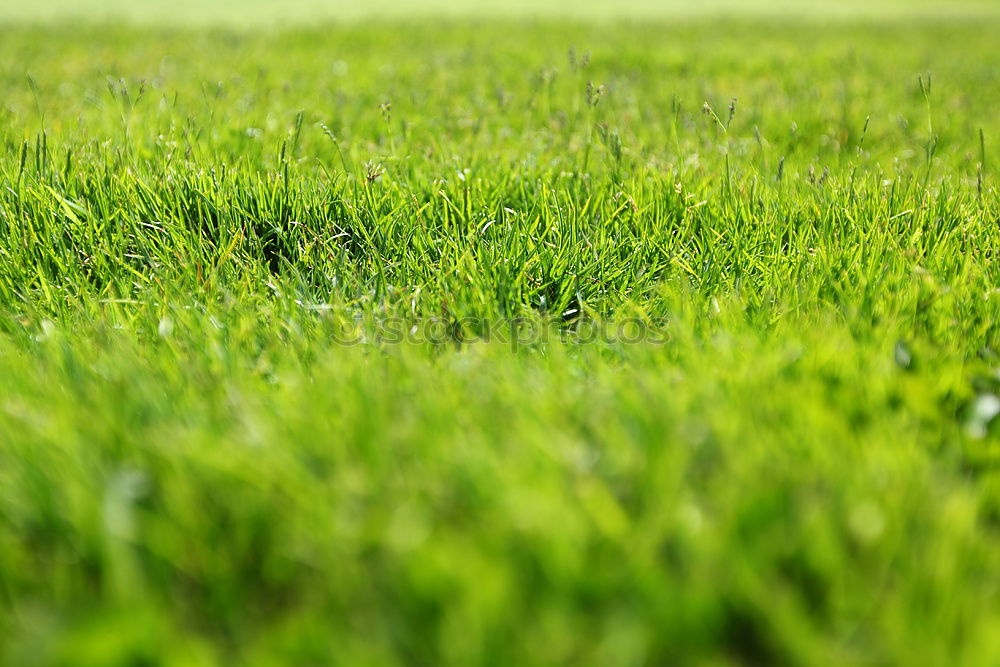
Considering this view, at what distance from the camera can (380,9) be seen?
19469 millimetres

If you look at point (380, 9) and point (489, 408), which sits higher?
point (380, 9)

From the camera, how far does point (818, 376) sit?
195 cm

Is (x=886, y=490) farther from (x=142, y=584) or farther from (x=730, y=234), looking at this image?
(x=730, y=234)

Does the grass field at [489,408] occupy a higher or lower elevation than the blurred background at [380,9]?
lower

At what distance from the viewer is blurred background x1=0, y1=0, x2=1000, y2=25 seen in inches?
658

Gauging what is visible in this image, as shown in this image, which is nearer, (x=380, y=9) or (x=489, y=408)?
(x=489, y=408)

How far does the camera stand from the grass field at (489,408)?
1.28 metres

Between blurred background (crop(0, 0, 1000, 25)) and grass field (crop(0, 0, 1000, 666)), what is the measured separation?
43.7ft

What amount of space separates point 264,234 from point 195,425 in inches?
62.8

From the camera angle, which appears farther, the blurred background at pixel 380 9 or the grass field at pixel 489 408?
the blurred background at pixel 380 9

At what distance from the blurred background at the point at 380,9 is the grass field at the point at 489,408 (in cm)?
1331

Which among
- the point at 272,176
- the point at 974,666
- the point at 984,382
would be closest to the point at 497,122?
the point at 272,176

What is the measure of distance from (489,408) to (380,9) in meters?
19.6

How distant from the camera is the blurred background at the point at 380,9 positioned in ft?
54.8
